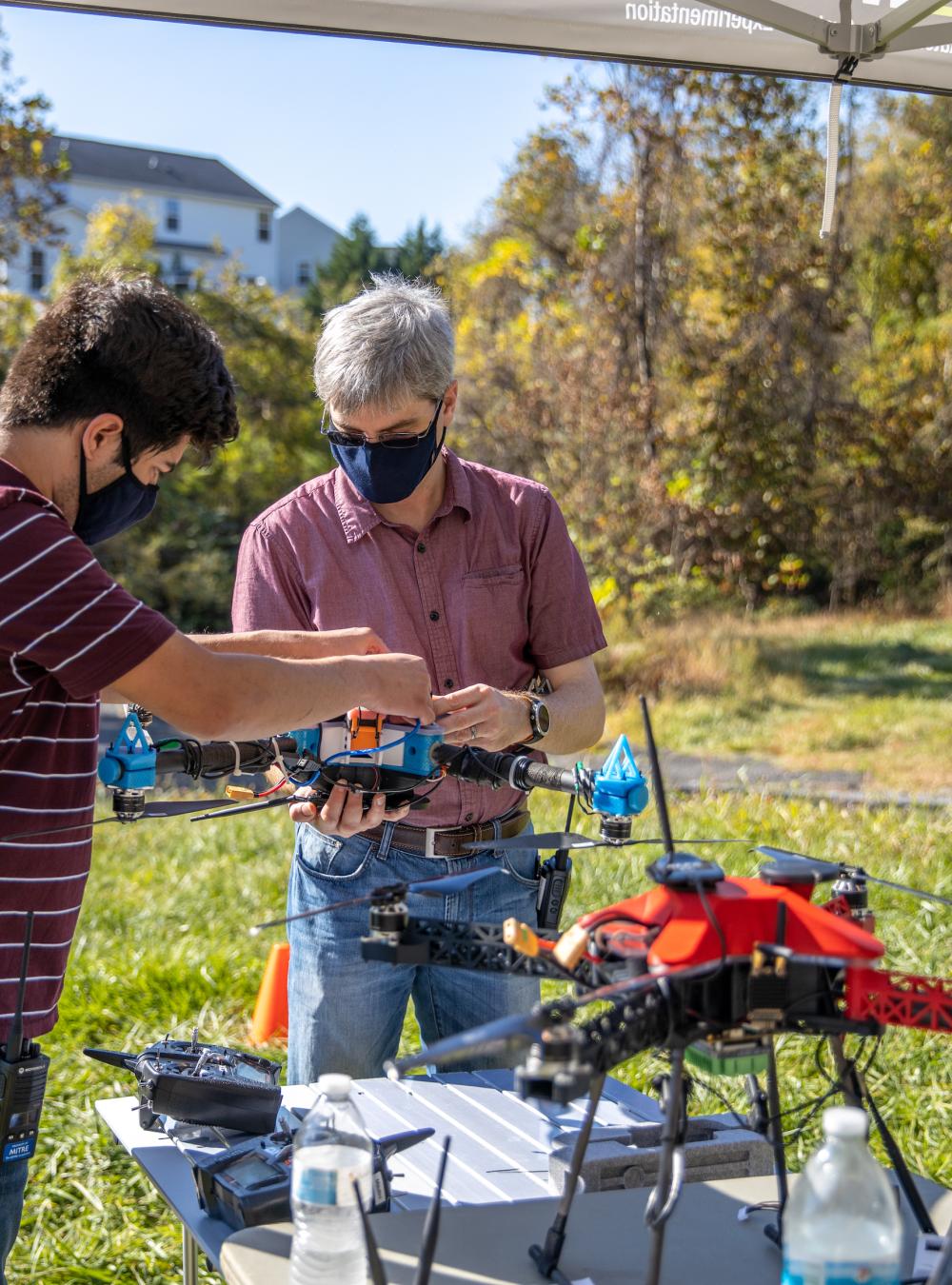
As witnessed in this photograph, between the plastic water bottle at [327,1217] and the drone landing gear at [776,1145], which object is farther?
the drone landing gear at [776,1145]

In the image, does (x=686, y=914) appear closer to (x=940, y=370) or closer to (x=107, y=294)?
(x=107, y=294)

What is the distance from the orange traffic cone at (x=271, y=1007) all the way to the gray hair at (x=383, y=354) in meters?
2.59

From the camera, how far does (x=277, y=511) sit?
284 cm

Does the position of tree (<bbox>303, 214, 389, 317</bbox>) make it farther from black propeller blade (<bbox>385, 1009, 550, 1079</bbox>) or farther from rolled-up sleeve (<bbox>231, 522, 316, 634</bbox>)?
black propeller blade (<bbox>385, 1009, 550, 1079</bbox>)

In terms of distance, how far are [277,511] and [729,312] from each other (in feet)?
40.9

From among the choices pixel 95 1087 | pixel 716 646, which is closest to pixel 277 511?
pixel 95 1087

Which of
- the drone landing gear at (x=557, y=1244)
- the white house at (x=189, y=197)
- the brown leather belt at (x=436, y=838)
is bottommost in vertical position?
the drone landing gear at (x=557, y=1244)

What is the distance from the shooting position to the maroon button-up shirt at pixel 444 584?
2773mm

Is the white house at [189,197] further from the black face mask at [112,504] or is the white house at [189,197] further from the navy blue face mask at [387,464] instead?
the black face mask at [112,504]

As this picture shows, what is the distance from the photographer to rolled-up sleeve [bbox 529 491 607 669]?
285cm

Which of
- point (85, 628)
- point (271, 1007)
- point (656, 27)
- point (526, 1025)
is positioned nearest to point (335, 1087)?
point (526, 1025)

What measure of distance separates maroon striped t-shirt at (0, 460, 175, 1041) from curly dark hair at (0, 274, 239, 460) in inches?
5.8

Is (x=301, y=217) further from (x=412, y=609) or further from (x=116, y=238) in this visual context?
(x=412, y=609)

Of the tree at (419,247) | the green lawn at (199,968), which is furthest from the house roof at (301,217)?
the green lawn at (199,968)
